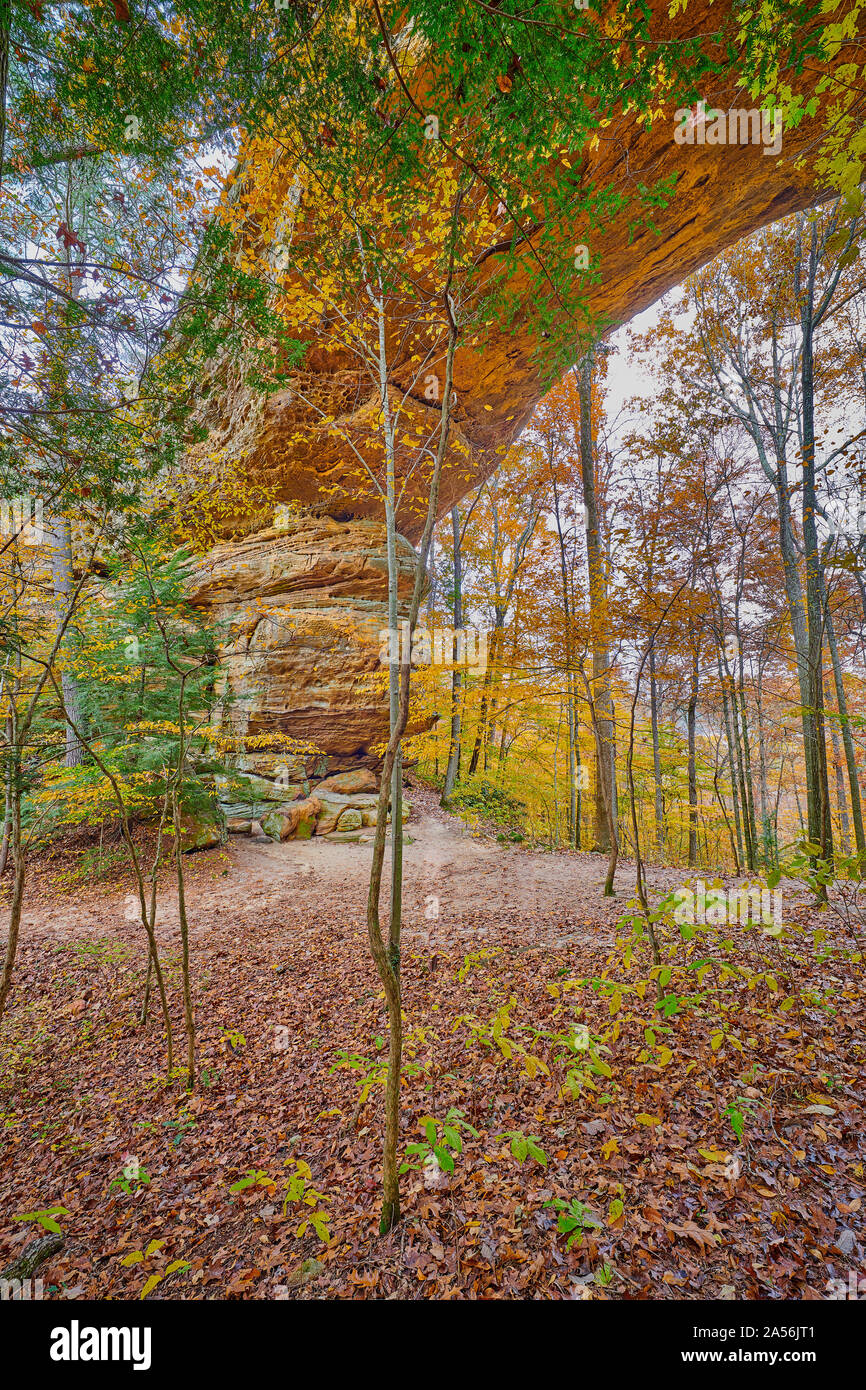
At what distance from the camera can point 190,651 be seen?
8.83m

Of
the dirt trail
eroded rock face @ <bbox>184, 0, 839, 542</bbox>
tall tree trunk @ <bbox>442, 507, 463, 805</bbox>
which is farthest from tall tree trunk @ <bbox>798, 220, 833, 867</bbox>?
tall tree trunk @ <bbox>442, 507, 463, 805</bbox>

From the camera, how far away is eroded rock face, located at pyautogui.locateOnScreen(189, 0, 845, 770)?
25.3 ft

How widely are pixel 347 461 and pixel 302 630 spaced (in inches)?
169

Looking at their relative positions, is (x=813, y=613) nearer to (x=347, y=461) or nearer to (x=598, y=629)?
(x=598, y=629)

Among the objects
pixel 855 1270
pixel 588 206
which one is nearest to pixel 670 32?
pixel 588 206

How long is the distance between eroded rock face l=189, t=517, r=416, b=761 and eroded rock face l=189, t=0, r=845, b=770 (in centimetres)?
4

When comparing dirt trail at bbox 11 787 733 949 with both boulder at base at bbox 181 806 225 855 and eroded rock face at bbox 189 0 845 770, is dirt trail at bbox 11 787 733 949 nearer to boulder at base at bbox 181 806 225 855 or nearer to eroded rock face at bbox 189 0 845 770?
boulder at base at bbox 181 806 225 855

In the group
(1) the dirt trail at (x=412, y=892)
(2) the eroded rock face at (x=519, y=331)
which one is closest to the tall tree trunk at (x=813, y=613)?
(2) the eroded rock face at (x=519, y=331)

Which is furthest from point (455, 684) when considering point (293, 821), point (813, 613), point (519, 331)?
point (813, 613)

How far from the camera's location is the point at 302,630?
39.8 feet

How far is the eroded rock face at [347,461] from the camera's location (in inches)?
304

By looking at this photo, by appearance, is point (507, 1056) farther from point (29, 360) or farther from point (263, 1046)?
point (29, 360)

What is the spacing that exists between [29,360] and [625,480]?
9832mm

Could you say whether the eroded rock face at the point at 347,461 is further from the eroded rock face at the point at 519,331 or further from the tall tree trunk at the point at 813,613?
the tall tree trunk at the point at 813,613
